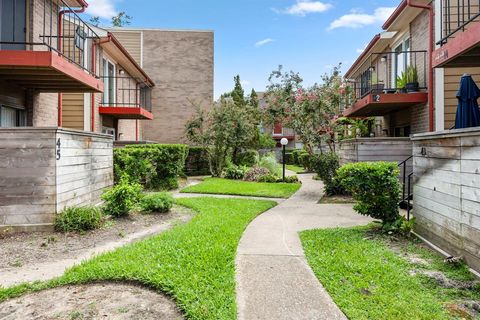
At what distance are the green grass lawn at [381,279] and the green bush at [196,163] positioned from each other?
1382cm

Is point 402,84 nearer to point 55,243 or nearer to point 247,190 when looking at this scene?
point 247,190

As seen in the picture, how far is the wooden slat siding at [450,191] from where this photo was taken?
13.7ft

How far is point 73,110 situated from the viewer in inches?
533

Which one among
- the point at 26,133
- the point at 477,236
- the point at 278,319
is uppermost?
the point at 26,133

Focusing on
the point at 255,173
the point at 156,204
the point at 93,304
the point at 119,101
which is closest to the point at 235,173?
the point at 255,173

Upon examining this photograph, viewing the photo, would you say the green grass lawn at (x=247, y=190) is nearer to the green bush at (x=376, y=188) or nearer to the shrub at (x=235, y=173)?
the shrub at (x=235, y=173)

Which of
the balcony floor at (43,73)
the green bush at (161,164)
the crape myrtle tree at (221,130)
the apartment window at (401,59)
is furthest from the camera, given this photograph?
the crape myrtle tree at (221,130)

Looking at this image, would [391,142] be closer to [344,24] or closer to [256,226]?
[256,226]

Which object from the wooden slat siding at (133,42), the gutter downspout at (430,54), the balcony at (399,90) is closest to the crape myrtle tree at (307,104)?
the balcony at (399,90)

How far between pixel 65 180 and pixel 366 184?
526 centimetres

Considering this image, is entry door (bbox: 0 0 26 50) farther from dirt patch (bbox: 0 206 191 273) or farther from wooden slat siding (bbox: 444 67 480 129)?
wooden slat siding (bbox: 444 67 480 129)

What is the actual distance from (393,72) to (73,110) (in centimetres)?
1232

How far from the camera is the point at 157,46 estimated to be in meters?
23.8

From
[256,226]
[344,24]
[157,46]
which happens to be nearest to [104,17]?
[157,46]
